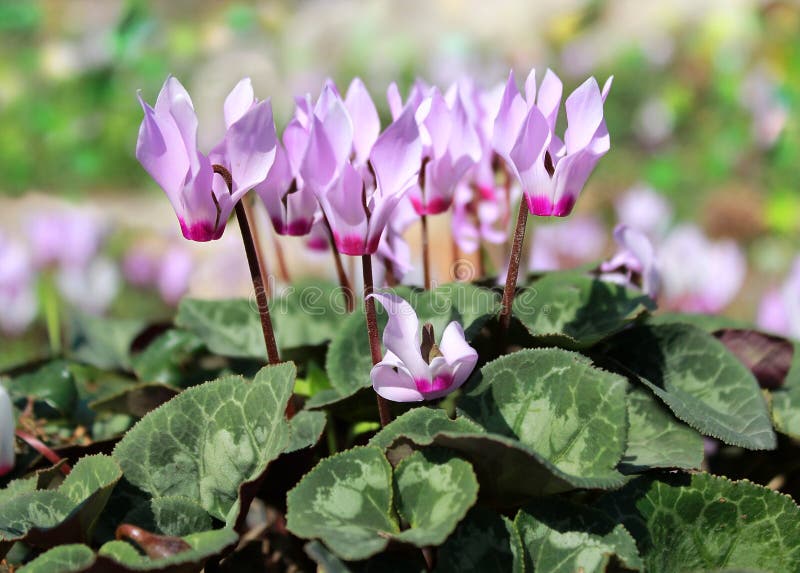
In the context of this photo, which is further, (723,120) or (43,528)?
(723,120)

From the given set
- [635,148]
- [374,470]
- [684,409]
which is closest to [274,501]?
[374,470]

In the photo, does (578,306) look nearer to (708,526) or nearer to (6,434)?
(708,526)

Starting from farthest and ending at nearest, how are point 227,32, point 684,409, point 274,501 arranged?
point 227,32, point 274,501, point 684,409

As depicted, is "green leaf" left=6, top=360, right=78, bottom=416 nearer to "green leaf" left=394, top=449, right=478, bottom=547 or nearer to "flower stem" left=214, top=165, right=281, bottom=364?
"flower stem" left=214, top=165, right=281, bottom=364

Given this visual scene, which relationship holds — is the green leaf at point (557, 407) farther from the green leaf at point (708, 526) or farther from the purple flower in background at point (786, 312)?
the purple flower in background at point (786, 312)

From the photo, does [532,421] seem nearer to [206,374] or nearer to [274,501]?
[274,501]

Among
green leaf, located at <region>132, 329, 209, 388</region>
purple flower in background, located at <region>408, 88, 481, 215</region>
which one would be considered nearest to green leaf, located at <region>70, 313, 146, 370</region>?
green leaf, located at <region>132, 329, 209, 388</region>

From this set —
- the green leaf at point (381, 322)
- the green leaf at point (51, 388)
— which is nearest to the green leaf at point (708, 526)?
the green leaf at point (381, 322)
